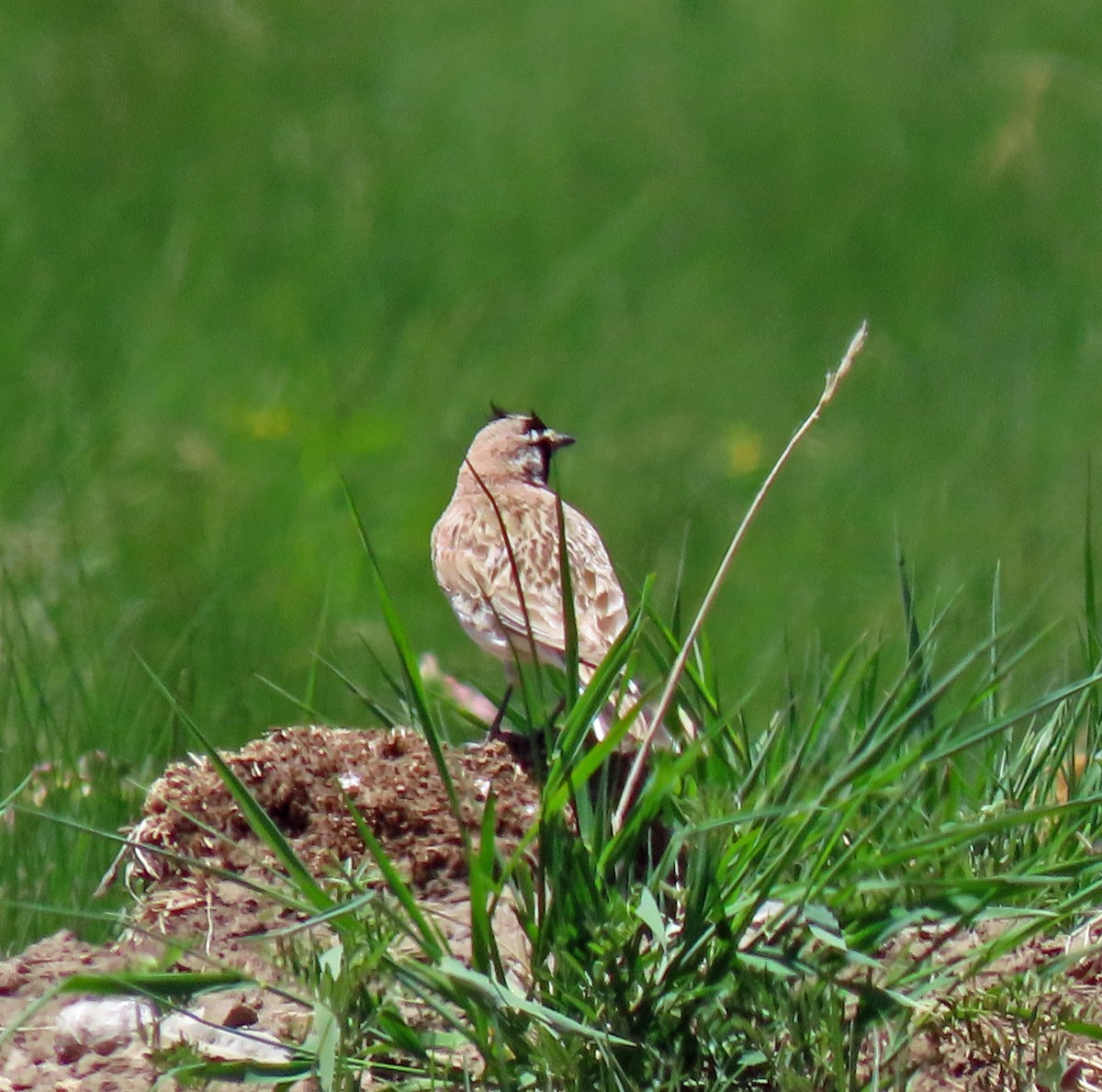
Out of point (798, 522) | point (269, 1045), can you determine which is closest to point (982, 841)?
point (269, 1045)

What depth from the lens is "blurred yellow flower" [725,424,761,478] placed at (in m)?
11.1

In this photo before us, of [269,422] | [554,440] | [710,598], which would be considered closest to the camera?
[710,598]

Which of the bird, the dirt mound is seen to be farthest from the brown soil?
the bird

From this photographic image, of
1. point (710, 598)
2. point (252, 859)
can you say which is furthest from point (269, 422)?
point (710, 598)

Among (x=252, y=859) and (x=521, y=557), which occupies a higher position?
(x=252, y=859)

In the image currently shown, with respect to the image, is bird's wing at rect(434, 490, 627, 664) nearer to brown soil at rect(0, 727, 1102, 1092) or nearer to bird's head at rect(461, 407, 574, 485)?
bird's head at rect(461, 407, 574, 485)

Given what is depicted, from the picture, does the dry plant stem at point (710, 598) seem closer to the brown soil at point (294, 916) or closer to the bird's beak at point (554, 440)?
the brown soil at point (294, 916)

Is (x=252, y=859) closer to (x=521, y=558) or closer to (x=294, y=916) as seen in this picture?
(x=294, y=916)

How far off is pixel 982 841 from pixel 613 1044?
0.95m

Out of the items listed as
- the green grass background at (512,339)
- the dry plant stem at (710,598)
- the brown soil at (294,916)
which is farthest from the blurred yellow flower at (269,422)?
the dry plant stem at (710,598)

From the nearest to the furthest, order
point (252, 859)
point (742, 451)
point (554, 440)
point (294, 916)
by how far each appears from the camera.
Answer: point (252, 859), point (294, 916), point (554, 440), point (742, 451)

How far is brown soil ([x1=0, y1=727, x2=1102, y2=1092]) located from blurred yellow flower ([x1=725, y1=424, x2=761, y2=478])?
21.7 ft

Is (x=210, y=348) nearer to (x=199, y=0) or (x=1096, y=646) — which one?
(x=199, y=0)

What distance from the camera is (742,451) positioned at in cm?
1124
